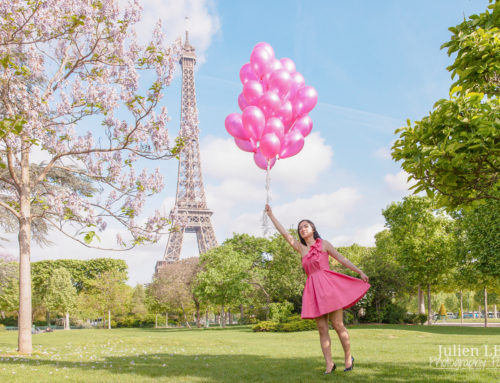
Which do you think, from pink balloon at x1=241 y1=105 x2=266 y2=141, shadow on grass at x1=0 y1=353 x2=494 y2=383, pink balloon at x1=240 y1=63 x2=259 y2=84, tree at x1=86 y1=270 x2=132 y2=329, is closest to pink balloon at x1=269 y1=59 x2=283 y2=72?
pink balloon at x1=240 y1=63 x2=259 y2=84

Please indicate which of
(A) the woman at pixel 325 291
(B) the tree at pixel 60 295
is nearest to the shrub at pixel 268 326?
(A) the woman at pixel 325 291

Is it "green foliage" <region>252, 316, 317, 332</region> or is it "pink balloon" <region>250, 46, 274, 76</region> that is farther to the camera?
"green foliage" <region>252, 316, 317, 332</region>

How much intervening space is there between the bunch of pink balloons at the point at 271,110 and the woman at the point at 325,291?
2.24 m

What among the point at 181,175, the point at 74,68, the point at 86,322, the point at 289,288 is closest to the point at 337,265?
the point at 289,288

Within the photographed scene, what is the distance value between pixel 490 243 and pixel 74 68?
2365 centimetres

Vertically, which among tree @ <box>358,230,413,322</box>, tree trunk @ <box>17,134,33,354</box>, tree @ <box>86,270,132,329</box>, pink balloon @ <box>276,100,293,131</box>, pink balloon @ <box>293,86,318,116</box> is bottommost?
tree @ <box>86,270,132,329</box>

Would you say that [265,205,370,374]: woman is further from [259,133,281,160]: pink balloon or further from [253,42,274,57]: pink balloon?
[253,42,274,57]: pink balloon

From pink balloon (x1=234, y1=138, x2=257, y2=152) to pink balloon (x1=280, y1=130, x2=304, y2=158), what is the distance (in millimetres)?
581

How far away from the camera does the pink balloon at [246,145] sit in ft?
28.1

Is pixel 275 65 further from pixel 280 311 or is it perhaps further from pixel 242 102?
pixel 280 311

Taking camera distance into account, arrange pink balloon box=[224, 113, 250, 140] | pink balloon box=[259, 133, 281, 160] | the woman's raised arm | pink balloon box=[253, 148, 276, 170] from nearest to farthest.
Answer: the woman's raised arm < pink balloon box=[259, 133, 281, 160] < pink balloon box=[253, 148, 276, 170] < pink balloon box=[224, 113, 250, 140]

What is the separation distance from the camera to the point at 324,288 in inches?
242

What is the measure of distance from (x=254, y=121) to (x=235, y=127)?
80 cm

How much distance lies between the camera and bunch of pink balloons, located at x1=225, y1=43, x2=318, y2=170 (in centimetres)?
800
